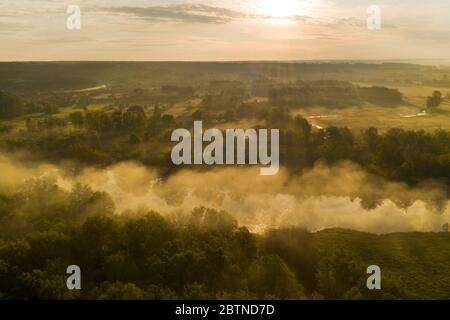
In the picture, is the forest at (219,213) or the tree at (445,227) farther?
the tree at (445,227)

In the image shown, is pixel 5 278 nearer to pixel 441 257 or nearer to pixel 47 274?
pixel 47 274

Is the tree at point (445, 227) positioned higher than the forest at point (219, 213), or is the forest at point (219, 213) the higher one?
the forest at point (219, 213)

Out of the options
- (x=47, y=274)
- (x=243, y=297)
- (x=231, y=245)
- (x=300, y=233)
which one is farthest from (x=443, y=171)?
(x=47, y=274)

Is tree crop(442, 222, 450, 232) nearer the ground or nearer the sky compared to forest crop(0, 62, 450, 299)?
nearer the ground

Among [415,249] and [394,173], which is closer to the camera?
[415,249]

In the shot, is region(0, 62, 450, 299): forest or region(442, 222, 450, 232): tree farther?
region(442, 222, 450, 232): tree

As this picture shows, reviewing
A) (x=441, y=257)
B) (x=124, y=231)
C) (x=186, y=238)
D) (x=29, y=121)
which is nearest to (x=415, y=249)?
(x=441, y=257)

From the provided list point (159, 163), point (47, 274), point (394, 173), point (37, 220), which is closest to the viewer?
point (47, 274)

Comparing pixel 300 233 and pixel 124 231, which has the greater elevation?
pixel 124 231

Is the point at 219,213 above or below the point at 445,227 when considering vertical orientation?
above

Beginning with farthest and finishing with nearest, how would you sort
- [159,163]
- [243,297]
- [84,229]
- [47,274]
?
[159,163]
[84,229]
[47,274]
[243,297]

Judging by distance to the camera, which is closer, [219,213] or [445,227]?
[219,213]
